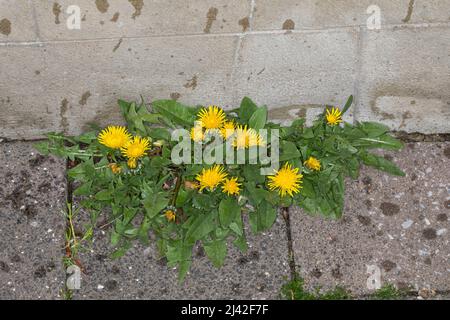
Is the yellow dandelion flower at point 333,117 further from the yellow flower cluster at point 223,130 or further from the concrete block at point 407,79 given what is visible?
Answer: the yellow flower cluster at point 223,130

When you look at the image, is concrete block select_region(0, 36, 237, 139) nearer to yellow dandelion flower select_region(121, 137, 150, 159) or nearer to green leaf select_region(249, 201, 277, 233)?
yellow dandelion flower select_region(121, 137, 150, 159)

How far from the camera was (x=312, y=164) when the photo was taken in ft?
9.20

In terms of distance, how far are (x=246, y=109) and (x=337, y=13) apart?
0.59m

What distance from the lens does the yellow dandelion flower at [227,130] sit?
263 cm

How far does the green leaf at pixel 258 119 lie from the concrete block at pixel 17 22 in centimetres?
101

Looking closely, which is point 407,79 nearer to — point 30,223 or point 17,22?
point 17,22

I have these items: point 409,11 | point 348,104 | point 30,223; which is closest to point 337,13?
point 409,11

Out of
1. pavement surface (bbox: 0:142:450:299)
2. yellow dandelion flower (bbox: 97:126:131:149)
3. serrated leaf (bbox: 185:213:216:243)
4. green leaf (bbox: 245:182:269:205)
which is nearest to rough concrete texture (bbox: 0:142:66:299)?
pavement surface (bbox: 0:142:450:299)

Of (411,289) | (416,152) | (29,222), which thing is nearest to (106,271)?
(29,222)

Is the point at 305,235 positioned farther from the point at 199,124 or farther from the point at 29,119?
the point at 29,119

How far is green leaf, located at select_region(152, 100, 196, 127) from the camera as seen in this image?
111 inches

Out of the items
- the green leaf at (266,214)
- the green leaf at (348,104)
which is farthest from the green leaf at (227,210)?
the green leaf at (348,104)

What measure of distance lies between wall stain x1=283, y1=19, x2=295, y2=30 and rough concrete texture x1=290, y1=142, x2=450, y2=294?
93cm
